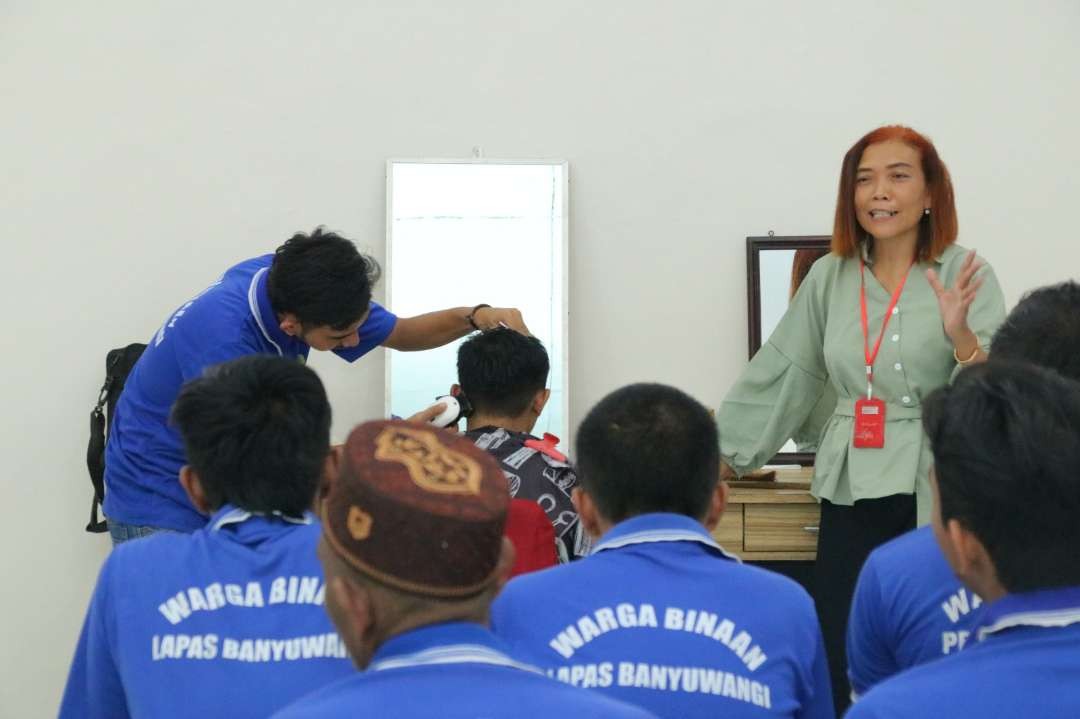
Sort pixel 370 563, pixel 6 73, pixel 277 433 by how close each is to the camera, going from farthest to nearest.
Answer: pixel 6 73, pixel 277 433, pixel 370 563

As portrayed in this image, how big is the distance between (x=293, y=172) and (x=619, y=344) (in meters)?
1.17

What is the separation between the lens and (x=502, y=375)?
2703 mm

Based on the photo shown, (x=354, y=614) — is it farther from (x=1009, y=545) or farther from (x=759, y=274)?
(x=759, y=274)

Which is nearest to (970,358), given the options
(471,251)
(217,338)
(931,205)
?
(931,205)

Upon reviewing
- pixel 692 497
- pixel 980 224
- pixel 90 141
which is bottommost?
pixel 692 497

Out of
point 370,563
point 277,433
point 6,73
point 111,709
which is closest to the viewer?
point 370,563

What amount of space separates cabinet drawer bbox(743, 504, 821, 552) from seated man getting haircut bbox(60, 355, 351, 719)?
2015 millimetres

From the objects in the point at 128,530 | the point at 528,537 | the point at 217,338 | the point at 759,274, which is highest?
the point at 759,274

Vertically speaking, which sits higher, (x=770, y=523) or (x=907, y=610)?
(x=907, y=610)

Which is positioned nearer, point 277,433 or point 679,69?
point 277,433

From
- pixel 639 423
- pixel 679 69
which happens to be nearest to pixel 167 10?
pixel 679 69

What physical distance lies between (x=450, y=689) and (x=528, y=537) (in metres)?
1.27

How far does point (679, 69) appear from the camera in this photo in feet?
13.3

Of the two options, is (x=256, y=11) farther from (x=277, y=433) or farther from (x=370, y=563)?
(x=370, y=563)
